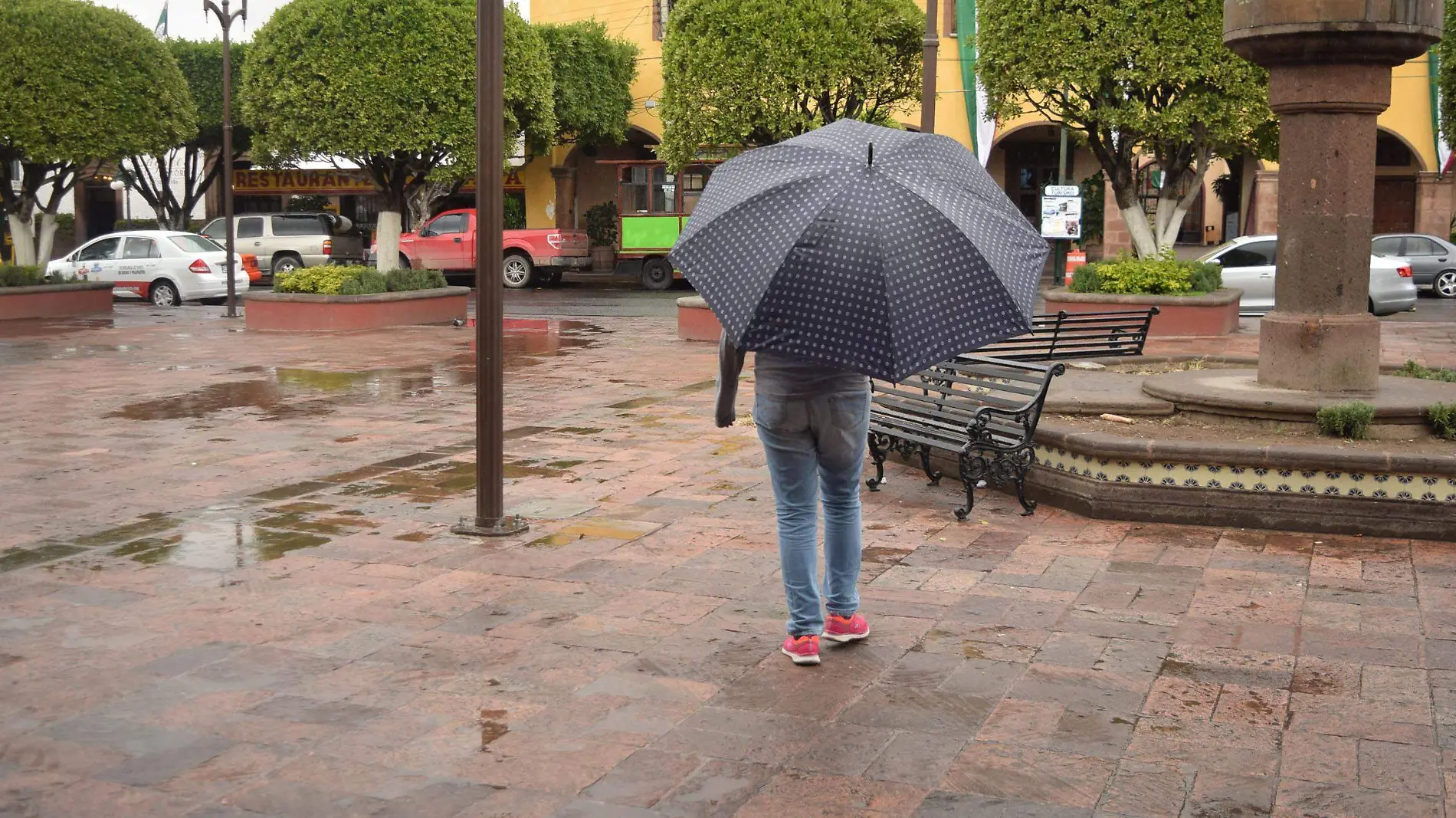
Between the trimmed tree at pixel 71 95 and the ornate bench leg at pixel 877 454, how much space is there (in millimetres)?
19617

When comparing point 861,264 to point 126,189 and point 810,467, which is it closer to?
point 810,467

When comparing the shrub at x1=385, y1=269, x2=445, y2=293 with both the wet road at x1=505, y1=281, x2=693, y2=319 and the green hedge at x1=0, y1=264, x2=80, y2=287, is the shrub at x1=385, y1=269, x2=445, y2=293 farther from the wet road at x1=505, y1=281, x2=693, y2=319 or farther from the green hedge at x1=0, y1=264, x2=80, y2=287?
the green hedge at x1=0, y1=264, x2=80, y2=287

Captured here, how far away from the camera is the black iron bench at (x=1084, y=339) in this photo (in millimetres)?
11086

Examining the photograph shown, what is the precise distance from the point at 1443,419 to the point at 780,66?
12.9 m

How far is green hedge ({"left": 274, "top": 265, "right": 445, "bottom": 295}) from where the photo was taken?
2011 cm

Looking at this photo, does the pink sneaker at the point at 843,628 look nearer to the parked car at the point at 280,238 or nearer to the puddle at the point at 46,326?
the puddle at the point at 46,326

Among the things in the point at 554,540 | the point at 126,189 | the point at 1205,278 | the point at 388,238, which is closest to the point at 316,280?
the point at 388,238

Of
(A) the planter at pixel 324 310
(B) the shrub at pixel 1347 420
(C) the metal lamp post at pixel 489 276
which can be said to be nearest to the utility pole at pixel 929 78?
(B) the shrub at pixel 1347 420

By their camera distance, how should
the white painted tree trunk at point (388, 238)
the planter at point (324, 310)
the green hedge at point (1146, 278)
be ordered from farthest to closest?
1. the white painted tree trunk at point (388, 238)
2. the planter at point (324, 310)
3. the green hedge at point (1146, 278)

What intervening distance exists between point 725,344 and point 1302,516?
353cm

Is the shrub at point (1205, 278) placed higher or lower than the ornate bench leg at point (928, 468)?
higher

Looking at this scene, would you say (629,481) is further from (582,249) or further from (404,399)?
(582,249)

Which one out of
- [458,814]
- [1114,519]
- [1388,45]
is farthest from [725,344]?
[1388,45]

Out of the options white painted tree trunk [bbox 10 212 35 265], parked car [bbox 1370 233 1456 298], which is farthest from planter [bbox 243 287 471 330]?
parked car [bbox 1370 233 1456 298]
